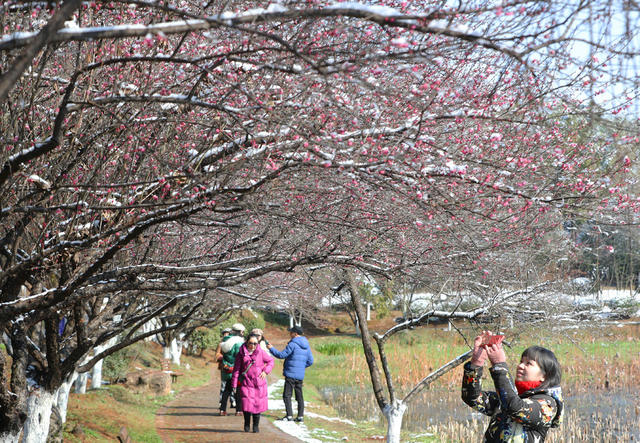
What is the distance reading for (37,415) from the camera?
24.5 feet

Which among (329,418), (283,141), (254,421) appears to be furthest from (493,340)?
(329,418)

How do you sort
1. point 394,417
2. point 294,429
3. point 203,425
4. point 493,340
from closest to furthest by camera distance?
point 493,340, point 394,417, point 294,429, point 203,425

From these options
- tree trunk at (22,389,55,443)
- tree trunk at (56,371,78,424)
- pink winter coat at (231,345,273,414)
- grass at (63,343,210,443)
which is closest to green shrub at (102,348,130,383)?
grass at (63,343,210,443)

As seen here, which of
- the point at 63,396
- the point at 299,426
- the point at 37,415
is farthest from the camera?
the point at 299,426

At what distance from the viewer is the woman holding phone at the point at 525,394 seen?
401 centimetres

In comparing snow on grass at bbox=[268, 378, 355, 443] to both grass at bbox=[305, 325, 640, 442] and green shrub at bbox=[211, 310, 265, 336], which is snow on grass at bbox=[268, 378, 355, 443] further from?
green shrub at bbox=[211, 310, 265, 336]

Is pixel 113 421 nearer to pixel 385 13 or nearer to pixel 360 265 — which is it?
pixel 360 265

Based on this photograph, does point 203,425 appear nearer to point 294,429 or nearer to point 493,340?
point 294,429

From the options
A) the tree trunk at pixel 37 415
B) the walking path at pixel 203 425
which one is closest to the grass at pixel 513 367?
the walking path at pixel 203 425

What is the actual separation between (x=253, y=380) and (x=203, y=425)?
1.94 metres

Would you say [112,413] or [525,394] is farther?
[112,413]

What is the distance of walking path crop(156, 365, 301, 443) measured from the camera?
10.7 metres

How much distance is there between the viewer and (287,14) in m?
3.06

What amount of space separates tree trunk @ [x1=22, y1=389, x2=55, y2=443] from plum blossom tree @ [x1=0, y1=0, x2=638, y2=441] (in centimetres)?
75
